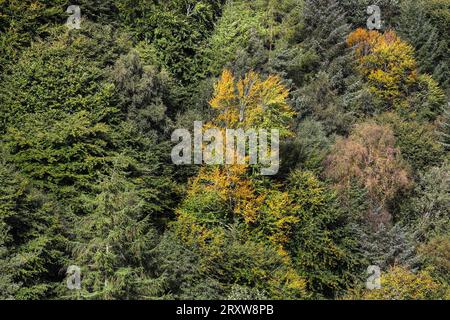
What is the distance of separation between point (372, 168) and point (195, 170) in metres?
13.5

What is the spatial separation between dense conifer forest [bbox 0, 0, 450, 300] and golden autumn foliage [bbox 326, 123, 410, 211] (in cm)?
12

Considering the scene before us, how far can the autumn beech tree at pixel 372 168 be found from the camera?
4519 centimetres

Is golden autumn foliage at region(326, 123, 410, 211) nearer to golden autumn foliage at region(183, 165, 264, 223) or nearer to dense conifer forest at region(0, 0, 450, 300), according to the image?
dense conifer forest at region(0, 0, 450, 300)

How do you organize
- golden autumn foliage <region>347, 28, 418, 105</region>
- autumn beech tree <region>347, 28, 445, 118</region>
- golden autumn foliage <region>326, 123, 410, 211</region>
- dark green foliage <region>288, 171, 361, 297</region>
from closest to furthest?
dark green foliage <region>288, 171, 361, 297</region>
golden autumn foliage <region>326, 123, 410, 211</region>
autumn beech tree <region>347, 28, 445, 118</region>
golden autumn foliage <region>347, 28, 418, 105</region>

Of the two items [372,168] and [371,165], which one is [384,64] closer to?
[371,165]

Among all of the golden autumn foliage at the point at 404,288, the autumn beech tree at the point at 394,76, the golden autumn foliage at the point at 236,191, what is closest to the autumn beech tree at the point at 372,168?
the golden autumn foliage at the point at 404,288

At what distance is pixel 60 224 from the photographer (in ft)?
113

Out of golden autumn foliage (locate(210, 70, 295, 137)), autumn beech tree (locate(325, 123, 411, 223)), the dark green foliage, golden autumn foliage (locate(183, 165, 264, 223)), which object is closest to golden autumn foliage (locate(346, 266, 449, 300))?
the dark green foliage

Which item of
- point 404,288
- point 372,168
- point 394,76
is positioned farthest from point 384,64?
point 404,288

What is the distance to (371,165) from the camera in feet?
153

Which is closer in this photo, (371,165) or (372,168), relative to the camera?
(372,168)

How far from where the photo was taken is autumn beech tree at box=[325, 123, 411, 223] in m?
45.2

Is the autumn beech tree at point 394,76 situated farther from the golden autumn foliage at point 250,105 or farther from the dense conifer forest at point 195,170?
the golden autumn foliage at point 250,105
